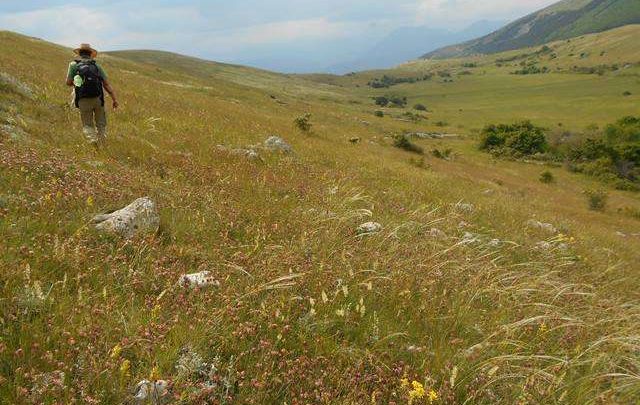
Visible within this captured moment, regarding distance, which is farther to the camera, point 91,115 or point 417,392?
point 91,115

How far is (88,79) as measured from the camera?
1120 cm

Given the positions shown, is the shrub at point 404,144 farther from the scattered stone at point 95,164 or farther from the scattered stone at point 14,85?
the scattered stone at point 95,164

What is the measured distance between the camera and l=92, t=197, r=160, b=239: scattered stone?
218 inches

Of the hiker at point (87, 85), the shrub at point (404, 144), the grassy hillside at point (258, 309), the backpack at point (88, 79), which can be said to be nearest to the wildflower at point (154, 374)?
the grassy hillside at point (258, 309)

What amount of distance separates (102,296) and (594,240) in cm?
1914

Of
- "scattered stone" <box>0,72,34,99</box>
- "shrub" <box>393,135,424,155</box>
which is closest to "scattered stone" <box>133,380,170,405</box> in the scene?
"scattered stone" <box>0,72,34,99</box>

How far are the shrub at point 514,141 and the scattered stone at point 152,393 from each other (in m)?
68.1

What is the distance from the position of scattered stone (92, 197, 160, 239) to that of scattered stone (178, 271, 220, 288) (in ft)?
4.18

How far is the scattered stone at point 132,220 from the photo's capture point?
5.55m

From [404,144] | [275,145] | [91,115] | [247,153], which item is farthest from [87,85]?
[404,144]

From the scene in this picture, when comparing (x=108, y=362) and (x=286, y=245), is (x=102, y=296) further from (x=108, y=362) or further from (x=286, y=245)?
(x=286, y=245)

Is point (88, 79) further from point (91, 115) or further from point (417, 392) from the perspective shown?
point (417, 392)

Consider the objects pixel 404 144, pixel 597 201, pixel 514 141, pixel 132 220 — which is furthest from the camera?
pixel 514 141

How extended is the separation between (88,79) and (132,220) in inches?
275
